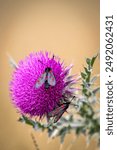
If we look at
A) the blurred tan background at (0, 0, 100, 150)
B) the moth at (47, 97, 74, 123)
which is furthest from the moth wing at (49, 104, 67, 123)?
the blurred tan background at (0, 0, 100, 150)

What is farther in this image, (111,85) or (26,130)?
(26,130)

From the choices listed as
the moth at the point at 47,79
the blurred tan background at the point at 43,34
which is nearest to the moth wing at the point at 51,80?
the moth at the point at 47,79

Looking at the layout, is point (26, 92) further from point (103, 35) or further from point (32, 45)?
point (32, 45)

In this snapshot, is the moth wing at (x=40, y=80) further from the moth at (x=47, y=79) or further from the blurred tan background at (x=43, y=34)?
the blurred tan background at (x=43, y=34)

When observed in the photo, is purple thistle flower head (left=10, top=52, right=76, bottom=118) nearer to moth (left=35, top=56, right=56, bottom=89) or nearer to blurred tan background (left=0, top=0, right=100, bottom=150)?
moth (left=35, top=56, right=56, bottom=89)

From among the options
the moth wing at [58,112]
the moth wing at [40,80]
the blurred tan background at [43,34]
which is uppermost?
the blurred tan background at [43,34]

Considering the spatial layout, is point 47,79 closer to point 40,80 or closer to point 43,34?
point 40,80

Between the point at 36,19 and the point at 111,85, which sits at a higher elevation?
the point at 36,19

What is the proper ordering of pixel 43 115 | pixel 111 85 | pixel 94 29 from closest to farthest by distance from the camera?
pixel 111 85 → pixel 43 115 → pixel 94 29

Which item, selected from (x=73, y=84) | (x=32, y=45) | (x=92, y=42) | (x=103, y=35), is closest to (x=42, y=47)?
(x=32, y=45)
